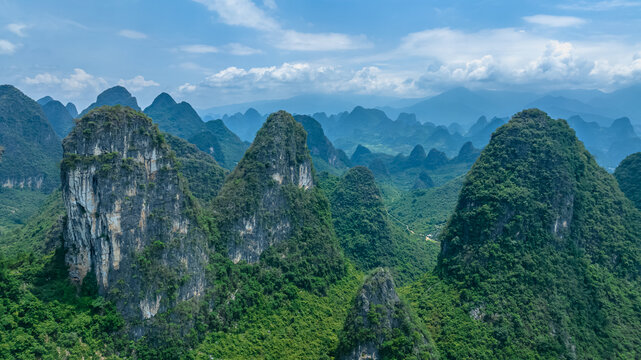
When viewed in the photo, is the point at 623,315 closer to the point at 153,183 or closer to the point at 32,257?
the point at 153,183

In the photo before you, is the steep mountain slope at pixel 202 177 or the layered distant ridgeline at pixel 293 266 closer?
the layered distant ridgeline at pixel 293 266

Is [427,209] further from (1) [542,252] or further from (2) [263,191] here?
(2) [263,191]

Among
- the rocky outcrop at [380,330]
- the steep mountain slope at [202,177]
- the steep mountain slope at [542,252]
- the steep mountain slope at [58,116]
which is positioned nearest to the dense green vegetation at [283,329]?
the rocky outcrop at [380,330]

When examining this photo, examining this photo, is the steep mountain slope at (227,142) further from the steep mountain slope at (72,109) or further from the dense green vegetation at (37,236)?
the steep mountain slope at (72,109)

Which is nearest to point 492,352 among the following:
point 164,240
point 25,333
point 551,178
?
point 551,178

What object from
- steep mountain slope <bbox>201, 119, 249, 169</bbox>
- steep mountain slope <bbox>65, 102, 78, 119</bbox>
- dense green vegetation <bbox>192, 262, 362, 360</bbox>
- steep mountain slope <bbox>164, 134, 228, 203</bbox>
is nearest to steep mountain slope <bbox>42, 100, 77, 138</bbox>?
A: steep mountain slope <bbox>65, 102, 78, 119</bbox>

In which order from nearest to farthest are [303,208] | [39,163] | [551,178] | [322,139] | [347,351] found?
[347,351], [551,178], [303,208], [39,163], [322,139]
